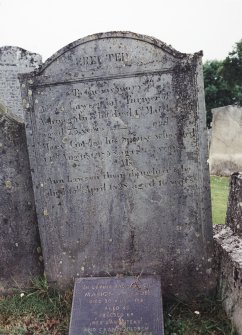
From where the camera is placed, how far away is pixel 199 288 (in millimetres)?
3773

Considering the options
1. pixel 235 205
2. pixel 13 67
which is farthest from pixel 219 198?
pixel 13 67

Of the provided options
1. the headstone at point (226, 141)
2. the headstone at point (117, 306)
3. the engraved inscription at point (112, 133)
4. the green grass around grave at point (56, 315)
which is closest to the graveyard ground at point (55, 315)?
the green grass around grave at point (56, 315)

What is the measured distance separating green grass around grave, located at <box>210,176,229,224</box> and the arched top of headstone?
3.06 meters

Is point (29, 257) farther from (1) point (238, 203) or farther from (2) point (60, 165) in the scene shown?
(1) point (238, 203)

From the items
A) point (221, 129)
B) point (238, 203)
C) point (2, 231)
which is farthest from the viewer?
point (221, 129)

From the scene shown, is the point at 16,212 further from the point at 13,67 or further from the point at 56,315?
the point at 13,67

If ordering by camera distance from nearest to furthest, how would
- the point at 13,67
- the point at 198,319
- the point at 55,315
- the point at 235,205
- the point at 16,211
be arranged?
1. the point at 198,319
2. the point at 55,315
3. the point at 235,205
4. the point at 16,211
5. the point at 13,67

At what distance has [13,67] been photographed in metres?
9.58

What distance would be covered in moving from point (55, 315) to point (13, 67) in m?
7.42

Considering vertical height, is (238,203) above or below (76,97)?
below

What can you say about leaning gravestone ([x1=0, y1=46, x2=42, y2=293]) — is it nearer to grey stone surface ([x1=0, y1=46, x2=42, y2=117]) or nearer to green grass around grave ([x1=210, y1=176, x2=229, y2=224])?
green grass around grave ([x1=210, y1=176, x2=229, y2=224])

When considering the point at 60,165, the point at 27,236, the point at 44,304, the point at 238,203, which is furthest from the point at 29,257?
the point at 238,203

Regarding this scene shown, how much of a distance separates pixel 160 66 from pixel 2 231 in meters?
2.33

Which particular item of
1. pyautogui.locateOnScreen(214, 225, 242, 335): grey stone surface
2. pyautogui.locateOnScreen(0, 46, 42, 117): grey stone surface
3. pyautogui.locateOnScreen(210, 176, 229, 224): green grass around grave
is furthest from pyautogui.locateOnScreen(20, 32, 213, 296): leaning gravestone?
pyautogui.locateOnScreen(0, 46, 42, 117): grey stone surface
